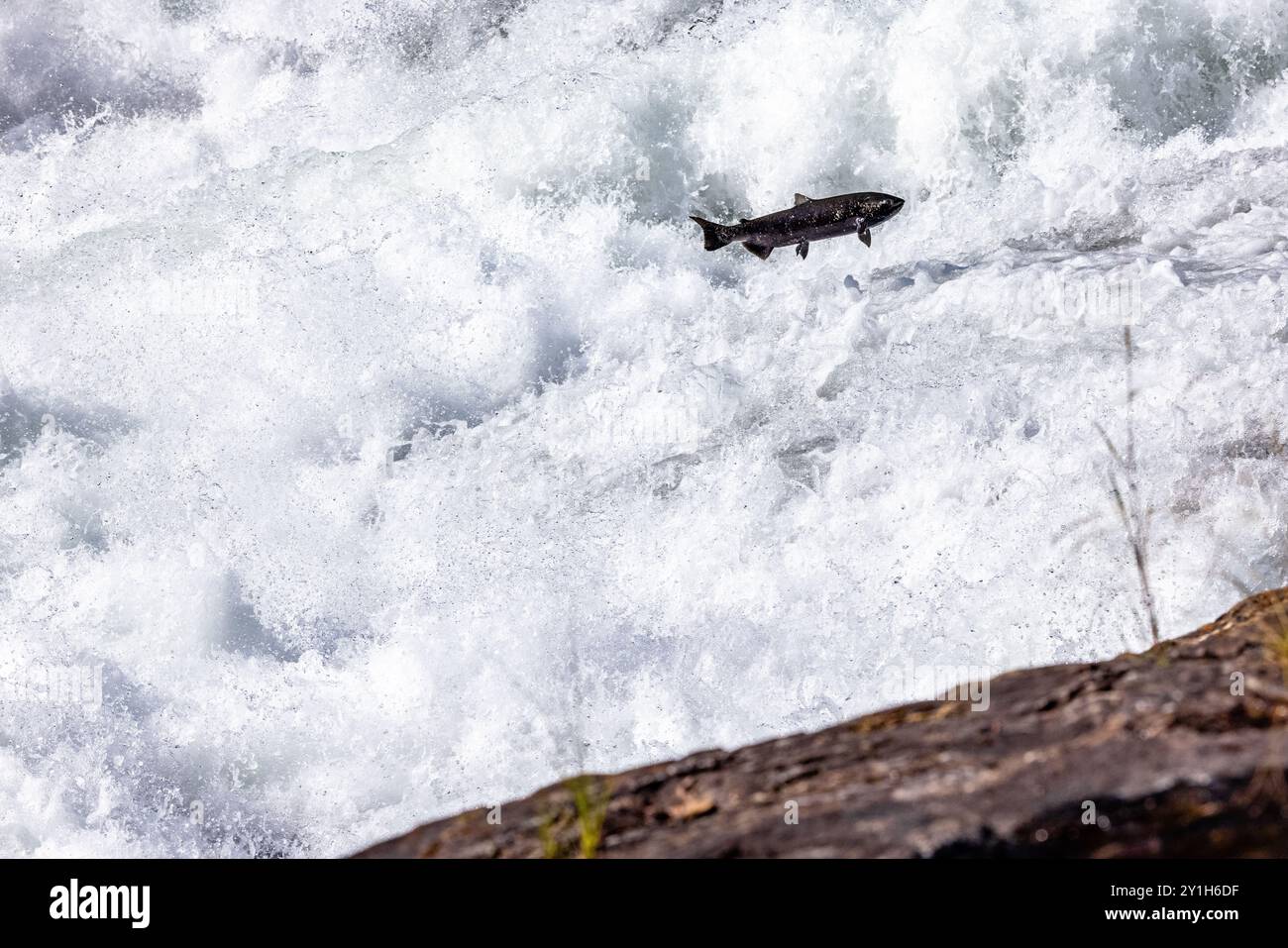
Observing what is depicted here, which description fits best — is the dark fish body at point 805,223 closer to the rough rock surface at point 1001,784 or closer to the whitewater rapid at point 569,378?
the whitewater rapid at point 569,378

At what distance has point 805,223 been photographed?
6113mm

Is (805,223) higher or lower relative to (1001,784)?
higher

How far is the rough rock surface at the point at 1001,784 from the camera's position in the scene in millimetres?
1988

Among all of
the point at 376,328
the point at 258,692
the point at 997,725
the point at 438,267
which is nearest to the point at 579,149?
the point at 438,267

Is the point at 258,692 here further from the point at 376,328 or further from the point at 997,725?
the point at 997,725

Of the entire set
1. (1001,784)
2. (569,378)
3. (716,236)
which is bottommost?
(1001,784)

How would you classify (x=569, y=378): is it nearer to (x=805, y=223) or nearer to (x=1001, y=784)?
(x=805, y=223)

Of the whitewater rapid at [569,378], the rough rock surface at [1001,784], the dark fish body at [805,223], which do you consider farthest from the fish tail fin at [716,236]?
the rough rock surface at [1001,784]

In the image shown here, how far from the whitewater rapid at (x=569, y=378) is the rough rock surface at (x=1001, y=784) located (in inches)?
114

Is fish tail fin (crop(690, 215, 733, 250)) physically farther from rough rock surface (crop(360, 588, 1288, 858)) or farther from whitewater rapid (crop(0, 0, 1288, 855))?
rough rock surface (crop(360, 588, 1288, 858))

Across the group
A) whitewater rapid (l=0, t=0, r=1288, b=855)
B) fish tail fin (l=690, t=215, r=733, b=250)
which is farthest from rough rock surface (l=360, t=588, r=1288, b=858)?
fish tail fin (l=690, t=215, r=733, b=250)

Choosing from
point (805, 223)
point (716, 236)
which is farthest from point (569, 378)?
point (805, 223)

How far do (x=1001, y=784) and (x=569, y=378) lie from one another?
5.53m

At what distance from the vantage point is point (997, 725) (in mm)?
2381
